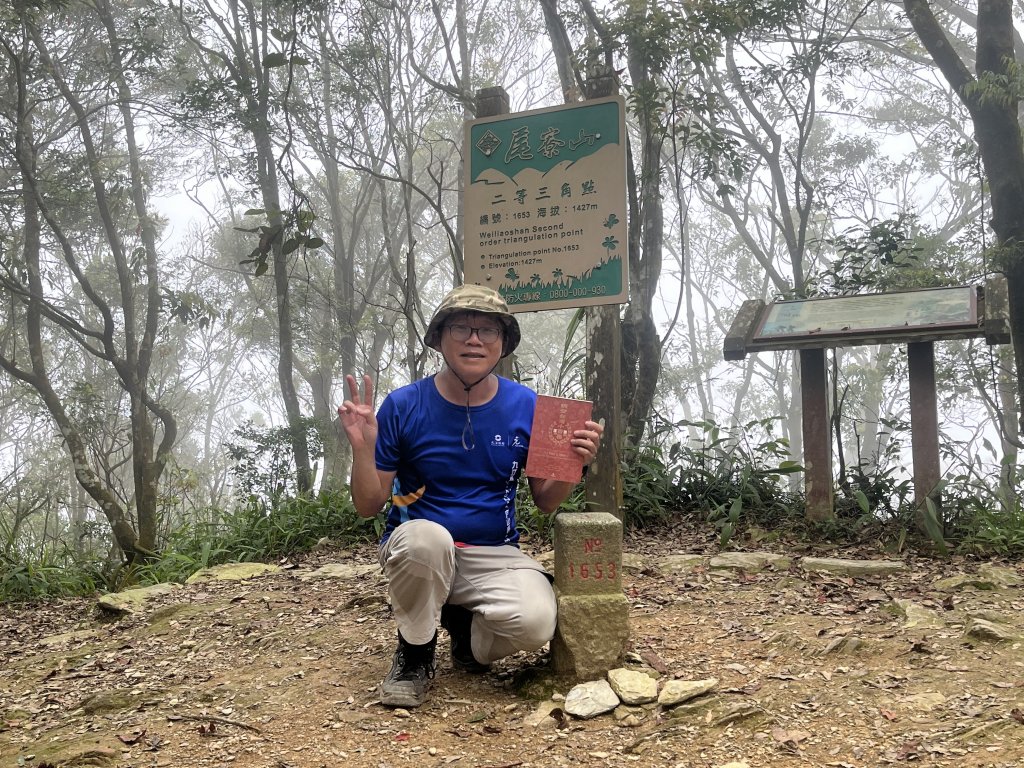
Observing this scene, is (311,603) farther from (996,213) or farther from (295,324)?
(295,324)

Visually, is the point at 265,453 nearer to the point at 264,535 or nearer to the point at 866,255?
the point at 264,535

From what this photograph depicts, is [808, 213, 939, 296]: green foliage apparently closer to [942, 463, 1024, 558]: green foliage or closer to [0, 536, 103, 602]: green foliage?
[942, 463, 1024, 558]: green foliage

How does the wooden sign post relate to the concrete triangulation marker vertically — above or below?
above

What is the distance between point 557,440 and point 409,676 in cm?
90

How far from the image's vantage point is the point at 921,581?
3.89 m

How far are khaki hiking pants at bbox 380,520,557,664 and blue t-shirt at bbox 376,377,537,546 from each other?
0.09m

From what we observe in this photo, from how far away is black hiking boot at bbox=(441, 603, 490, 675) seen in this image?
287 cm

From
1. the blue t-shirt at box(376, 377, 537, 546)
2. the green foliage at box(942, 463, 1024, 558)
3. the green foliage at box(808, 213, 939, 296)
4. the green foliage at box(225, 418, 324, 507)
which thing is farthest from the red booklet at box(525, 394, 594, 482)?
the green foliage at box(225, 418, 324, 507)

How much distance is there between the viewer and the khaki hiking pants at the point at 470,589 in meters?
2.52

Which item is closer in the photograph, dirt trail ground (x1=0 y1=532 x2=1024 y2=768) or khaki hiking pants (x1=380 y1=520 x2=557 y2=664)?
dirt trail ground (x1=0 y1=532 x2=1024 y2=768)

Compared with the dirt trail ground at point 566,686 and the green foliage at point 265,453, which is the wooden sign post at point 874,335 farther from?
the green foliage at point 265,453

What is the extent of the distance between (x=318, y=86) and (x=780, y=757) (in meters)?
14.6

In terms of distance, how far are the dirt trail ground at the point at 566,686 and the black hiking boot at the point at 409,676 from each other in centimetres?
5

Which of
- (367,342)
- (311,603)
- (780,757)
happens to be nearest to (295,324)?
(367,342)
